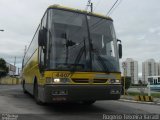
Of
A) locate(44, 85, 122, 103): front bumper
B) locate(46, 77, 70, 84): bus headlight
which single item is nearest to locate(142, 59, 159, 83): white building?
locate(44, 85, 122, 103): front bumper

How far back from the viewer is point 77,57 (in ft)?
38.3

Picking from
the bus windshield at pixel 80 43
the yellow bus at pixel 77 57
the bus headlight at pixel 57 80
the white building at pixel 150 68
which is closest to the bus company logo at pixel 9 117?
the yellow bus at pixel 77 57

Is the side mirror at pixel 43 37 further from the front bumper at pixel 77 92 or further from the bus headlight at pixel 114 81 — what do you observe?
the bus headlight at pixel 114 81

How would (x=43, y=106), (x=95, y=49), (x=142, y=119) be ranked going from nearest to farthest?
(x=142, y=119) < (x=95, y=49) < (x=43, y=106)

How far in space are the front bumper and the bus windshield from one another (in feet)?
2.07

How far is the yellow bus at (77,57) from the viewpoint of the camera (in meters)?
11.3

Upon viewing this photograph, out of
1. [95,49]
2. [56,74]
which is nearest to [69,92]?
[56,74]

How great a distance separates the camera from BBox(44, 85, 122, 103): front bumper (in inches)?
439

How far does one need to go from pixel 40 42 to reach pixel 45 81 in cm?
141

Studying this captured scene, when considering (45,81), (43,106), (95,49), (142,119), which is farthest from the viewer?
(43,106)

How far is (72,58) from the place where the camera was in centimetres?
1159

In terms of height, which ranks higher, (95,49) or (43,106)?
(95,49)

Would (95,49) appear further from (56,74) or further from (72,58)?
(56,74)

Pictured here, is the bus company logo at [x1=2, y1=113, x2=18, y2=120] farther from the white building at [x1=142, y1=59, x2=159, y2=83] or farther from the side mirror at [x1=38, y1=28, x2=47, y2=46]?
the white building at [x1=142, y1=59, x2=159, y2=83]
